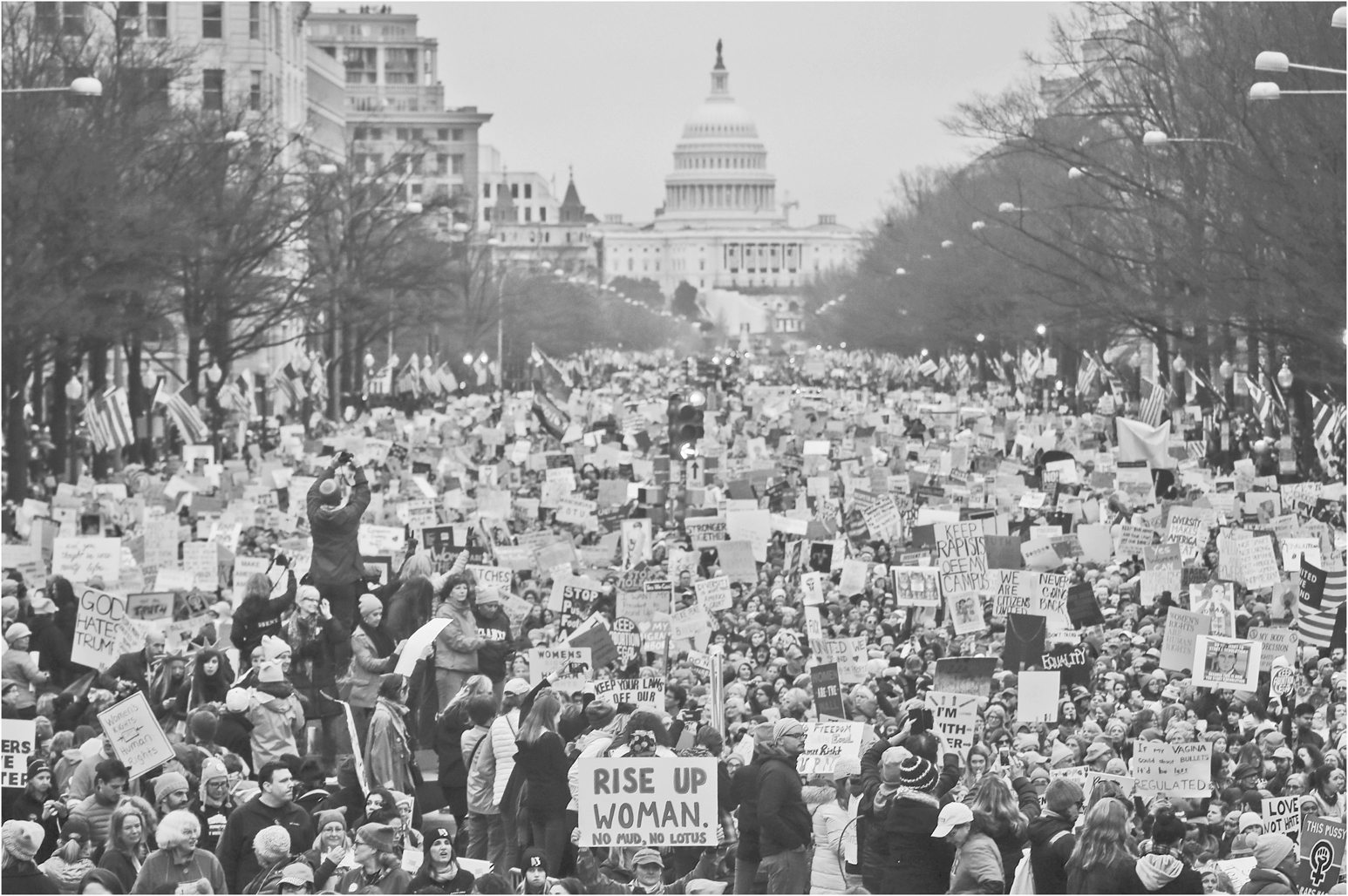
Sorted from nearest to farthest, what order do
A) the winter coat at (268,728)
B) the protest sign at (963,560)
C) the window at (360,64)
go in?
1. the winter coat at (268,728)
2. the protest sign at (963,560)
3. the window at (360,64)

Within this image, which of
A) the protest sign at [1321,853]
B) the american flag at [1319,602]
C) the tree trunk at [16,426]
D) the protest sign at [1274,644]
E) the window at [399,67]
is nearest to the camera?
the protest sign at [1321,853]

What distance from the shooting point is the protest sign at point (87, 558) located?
23188 mm

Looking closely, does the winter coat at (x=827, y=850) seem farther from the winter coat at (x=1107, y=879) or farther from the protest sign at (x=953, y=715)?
the protest sign at (x=953, y=715)

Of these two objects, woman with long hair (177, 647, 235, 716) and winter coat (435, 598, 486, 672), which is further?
→ winter coat (435, 598, 486, 672)

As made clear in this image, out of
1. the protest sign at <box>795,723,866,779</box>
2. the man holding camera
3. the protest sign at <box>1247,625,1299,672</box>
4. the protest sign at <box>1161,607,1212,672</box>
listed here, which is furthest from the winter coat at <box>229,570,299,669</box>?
the protest sign at <box>1247,625,1299,672</box>

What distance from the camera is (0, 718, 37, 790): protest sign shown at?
14.1m

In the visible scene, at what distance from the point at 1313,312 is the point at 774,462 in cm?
777

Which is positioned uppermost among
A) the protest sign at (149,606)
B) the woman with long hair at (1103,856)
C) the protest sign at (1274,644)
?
the protest sign at (149,606)

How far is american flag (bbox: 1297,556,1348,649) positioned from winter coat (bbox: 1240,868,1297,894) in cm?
803

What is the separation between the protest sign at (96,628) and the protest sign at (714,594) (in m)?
5.08

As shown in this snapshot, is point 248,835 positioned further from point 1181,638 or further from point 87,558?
point 87,558

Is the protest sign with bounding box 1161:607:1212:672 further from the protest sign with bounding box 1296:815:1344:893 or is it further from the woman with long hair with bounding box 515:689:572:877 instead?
the protest sign with bounding box 1296:815:1344:893

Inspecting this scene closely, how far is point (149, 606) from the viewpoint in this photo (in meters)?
20.6

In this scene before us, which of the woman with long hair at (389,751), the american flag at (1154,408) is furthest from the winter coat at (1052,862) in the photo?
the american flag at (1154,408)
